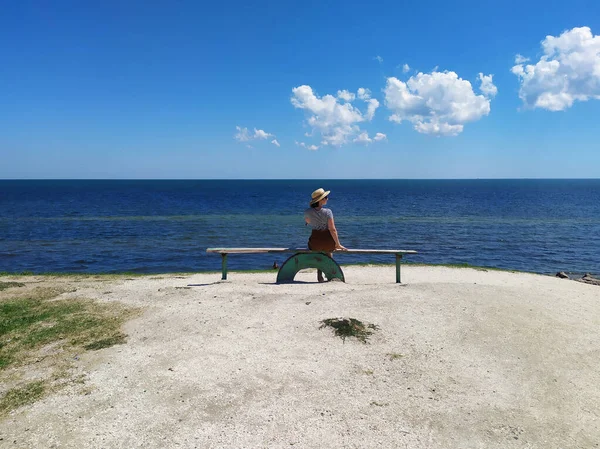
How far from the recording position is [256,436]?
15.8 ft

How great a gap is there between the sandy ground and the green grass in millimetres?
326

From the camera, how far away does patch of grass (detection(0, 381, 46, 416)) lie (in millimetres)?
5418

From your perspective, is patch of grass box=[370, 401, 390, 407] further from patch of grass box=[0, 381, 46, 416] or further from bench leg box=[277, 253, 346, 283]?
bench leg box=[277, 253, 346, 283]

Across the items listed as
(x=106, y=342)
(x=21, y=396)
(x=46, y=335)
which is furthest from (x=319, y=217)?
(x=21, y=396)

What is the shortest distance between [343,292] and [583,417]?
505 cm

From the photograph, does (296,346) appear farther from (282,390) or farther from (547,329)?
(547,329)

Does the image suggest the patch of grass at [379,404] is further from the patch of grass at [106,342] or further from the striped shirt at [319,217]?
the striped shirt at [319,217]

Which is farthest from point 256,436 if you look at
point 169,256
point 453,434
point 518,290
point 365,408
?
point 169,256

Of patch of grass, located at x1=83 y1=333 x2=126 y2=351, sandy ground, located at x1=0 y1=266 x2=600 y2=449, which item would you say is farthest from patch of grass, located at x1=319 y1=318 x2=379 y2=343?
patch of grass, located at x1=83 y1=333 x2=126 y2=351

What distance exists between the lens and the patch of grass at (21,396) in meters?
5.42

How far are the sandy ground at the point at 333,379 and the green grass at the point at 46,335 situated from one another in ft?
1.07

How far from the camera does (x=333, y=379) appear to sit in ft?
19.8

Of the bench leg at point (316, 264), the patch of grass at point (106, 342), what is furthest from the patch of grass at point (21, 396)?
the bench leg at point (316, 264)

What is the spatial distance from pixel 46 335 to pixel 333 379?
5.08m
